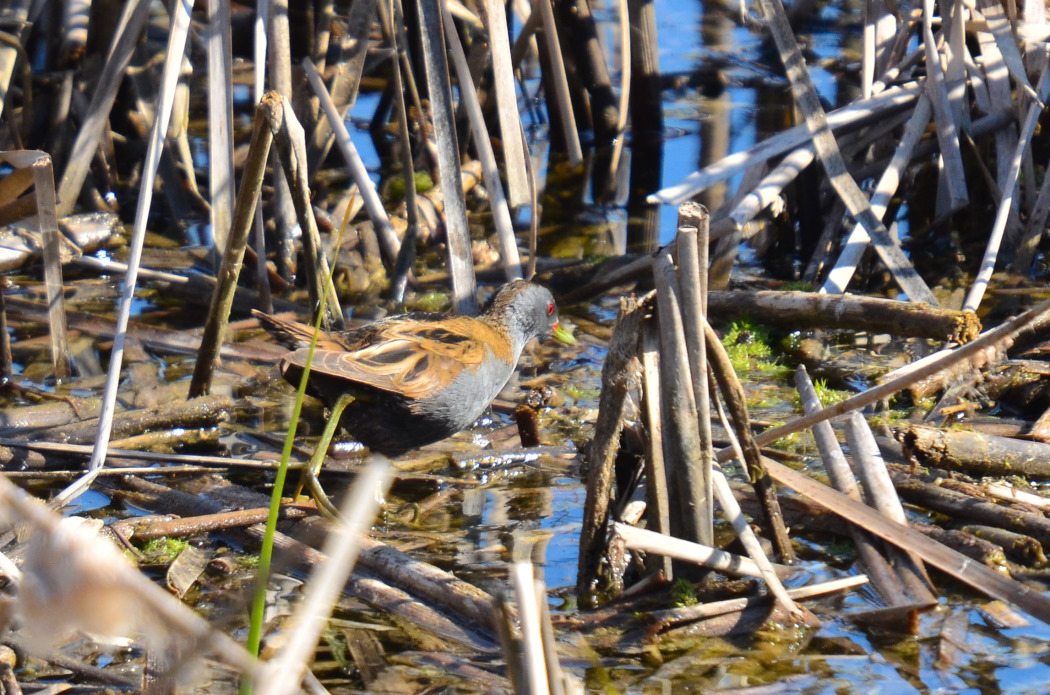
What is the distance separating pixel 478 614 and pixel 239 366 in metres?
2.30

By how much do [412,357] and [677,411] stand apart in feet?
3.93

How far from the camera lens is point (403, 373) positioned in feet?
11.7

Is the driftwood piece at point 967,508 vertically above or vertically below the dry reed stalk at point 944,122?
below

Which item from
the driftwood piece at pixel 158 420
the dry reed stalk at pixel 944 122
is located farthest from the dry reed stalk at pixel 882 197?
the driftwood piece at pixel 158 420

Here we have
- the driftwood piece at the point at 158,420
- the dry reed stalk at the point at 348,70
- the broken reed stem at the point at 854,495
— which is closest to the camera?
the broken reed stem at the point at 854,495

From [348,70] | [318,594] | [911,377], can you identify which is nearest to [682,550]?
[911,377]

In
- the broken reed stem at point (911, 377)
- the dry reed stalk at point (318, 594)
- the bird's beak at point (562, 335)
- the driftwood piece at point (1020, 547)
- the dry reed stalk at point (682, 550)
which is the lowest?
the driftwood piece at point (1020, 547)

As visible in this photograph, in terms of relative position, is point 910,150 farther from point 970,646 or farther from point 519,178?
point 970,646

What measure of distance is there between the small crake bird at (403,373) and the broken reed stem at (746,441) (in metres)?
1.11

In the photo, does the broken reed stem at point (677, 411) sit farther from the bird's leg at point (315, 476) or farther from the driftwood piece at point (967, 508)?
the bird's leg at point (315, 476)

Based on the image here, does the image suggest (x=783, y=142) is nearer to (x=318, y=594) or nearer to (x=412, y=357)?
(x=412, y=357)

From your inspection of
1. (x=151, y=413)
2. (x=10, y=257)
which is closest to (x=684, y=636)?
(x=151, y=413)

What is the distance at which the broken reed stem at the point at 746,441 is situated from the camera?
2762 mm

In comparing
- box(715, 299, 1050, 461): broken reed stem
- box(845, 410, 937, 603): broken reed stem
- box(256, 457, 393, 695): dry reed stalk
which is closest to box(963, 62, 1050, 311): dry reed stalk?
box(845, 410, 937, 603): broken reed stem
